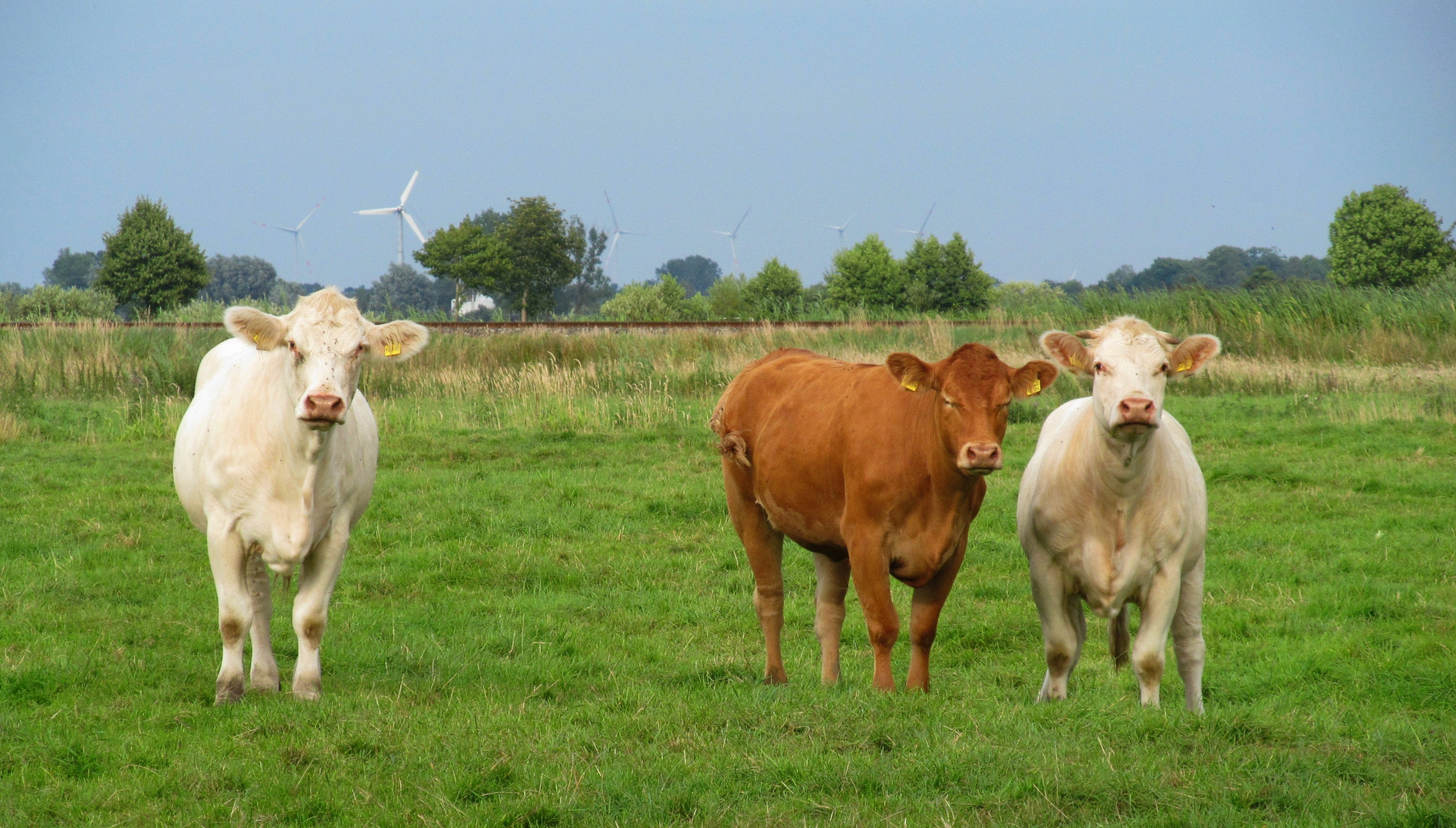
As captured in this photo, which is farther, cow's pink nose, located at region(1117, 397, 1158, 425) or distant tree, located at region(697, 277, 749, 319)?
distant tree, located at region(697, 277, 749, 319)

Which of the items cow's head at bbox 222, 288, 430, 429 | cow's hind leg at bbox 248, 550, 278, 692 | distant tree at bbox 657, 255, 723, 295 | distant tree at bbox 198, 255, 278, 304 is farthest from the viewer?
distant tree at bbox 657, 255, 723, 295

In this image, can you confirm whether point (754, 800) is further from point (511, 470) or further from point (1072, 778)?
point (511, 470)

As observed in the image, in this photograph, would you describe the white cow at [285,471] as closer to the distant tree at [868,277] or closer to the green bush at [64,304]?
the green bush at [64,304]

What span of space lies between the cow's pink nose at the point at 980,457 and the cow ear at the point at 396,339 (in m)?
2.77

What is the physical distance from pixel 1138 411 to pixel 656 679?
3006mm


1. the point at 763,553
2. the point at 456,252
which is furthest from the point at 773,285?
the point at 763,553

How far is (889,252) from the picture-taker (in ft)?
170

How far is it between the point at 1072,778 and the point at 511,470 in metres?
9.91

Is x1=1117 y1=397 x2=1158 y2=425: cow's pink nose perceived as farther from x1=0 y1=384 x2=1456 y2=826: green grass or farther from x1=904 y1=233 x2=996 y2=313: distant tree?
x1=904 y1=233 x2=996 y2=313: distant tree

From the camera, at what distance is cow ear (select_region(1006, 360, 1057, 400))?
570cm

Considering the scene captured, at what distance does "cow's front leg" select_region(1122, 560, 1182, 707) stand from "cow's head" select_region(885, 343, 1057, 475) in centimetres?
118

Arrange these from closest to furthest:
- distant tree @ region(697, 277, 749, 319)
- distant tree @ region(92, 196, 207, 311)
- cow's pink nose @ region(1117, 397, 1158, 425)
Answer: cow's pink nose @ region(1117, 397, 1158, 425), distant tree @ region(92, 196, 207, 311), distant tree @ region(697, 277, 749, 319)

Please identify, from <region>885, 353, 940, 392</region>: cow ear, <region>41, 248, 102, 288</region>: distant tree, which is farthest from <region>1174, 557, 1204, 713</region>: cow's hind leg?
<region>41, 248, 102, 288</region>: distant tree

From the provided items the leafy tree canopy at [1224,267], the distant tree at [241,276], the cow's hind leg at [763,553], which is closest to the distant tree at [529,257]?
the distant tree at [241,276]
